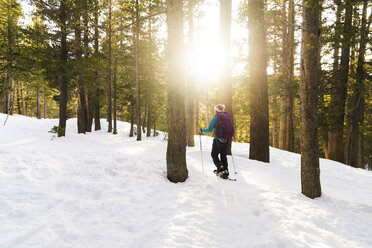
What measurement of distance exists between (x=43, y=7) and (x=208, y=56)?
11406 mm

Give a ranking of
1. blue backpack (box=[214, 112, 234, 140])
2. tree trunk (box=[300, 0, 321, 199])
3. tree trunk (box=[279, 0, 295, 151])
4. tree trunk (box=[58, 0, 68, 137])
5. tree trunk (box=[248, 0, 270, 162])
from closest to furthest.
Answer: tree trunk (box=[300, 0, 321, 199])
blue backpack (box=[214, 112, 234, 140])
tree trunk (box=[248, 0, 270, 162])
tree trunk (box=[58, 0, 68, 137])
tree trunk (box=[279, 0, 295, 151])

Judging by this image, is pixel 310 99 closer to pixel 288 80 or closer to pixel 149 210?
pixel 149 210

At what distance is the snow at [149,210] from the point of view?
3100 mm

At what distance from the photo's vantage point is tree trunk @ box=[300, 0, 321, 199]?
15.9 feet

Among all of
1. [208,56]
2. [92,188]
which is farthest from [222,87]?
[208,56]

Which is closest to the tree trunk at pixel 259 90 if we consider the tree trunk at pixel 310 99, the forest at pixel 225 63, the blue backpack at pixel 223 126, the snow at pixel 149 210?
the forest at pixel 225 63

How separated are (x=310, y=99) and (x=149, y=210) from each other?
4.24 metres

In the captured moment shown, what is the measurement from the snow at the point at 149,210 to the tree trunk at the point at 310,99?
1.62 feet

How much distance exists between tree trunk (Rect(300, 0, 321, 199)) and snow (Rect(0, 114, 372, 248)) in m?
0.49

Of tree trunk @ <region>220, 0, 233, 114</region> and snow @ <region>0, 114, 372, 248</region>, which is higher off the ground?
tree trunk @ <region>220, 0, 233, 114</region>

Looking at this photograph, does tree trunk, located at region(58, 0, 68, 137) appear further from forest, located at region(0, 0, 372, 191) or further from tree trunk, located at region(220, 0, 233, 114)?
tree trunk, located at region(220, 0, 233, 114)

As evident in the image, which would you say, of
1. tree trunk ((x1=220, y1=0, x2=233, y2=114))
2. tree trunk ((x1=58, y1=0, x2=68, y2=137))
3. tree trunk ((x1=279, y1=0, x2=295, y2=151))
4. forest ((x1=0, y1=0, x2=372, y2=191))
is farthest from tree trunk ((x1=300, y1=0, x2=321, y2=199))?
tree trunk ((x1=58, y1=0, x2=68, y2=137))

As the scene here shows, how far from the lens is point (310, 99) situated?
4945mm

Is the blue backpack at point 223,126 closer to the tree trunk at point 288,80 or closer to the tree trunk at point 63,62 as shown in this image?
the tree trunk at point 288,80
